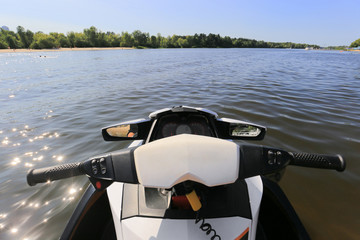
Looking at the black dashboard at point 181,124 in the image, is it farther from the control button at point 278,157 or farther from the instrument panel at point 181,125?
the control button at point 278,157

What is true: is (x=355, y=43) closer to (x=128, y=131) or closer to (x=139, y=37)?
(x=139, y=37)

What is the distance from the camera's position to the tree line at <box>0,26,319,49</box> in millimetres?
88062

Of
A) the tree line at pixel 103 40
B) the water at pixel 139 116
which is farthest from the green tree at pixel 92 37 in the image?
the water at pixel 139 116

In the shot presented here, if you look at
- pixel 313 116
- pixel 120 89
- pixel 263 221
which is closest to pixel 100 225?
pixel 263 221

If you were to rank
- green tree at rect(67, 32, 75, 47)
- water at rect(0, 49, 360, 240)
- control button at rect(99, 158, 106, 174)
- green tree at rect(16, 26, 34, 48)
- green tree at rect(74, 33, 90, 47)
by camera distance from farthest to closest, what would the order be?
green tree at rect(74, 33, 90, 47) < green tree at rect(67, 32, 75, 47) < green tree at rect(16, 26, 34, 48) < water at rect(0, 49, 360, 240) < control button at rect(99, 158, 106, 174)

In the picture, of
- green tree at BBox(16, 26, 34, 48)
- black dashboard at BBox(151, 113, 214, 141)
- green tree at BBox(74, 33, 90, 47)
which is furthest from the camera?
green tree at BBox(74, 33, 90, 47)

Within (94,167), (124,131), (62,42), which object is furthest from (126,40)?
(94,167)

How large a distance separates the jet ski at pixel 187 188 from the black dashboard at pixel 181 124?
0.09 m

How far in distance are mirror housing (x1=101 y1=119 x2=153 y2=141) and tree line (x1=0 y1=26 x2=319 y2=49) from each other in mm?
111210

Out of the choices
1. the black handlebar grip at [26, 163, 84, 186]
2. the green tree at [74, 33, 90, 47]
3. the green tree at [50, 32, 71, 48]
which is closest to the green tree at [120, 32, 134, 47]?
the green tree at [74, 33, 90, 47]

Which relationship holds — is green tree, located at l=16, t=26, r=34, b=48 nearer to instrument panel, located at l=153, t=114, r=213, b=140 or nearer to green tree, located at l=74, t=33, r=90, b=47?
green tree, located at l=74, t=33, r=90, b=47

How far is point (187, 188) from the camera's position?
0.96 meters

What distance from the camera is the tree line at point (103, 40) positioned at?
88.1 meters

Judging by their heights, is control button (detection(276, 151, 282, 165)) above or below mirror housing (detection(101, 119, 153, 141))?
above
